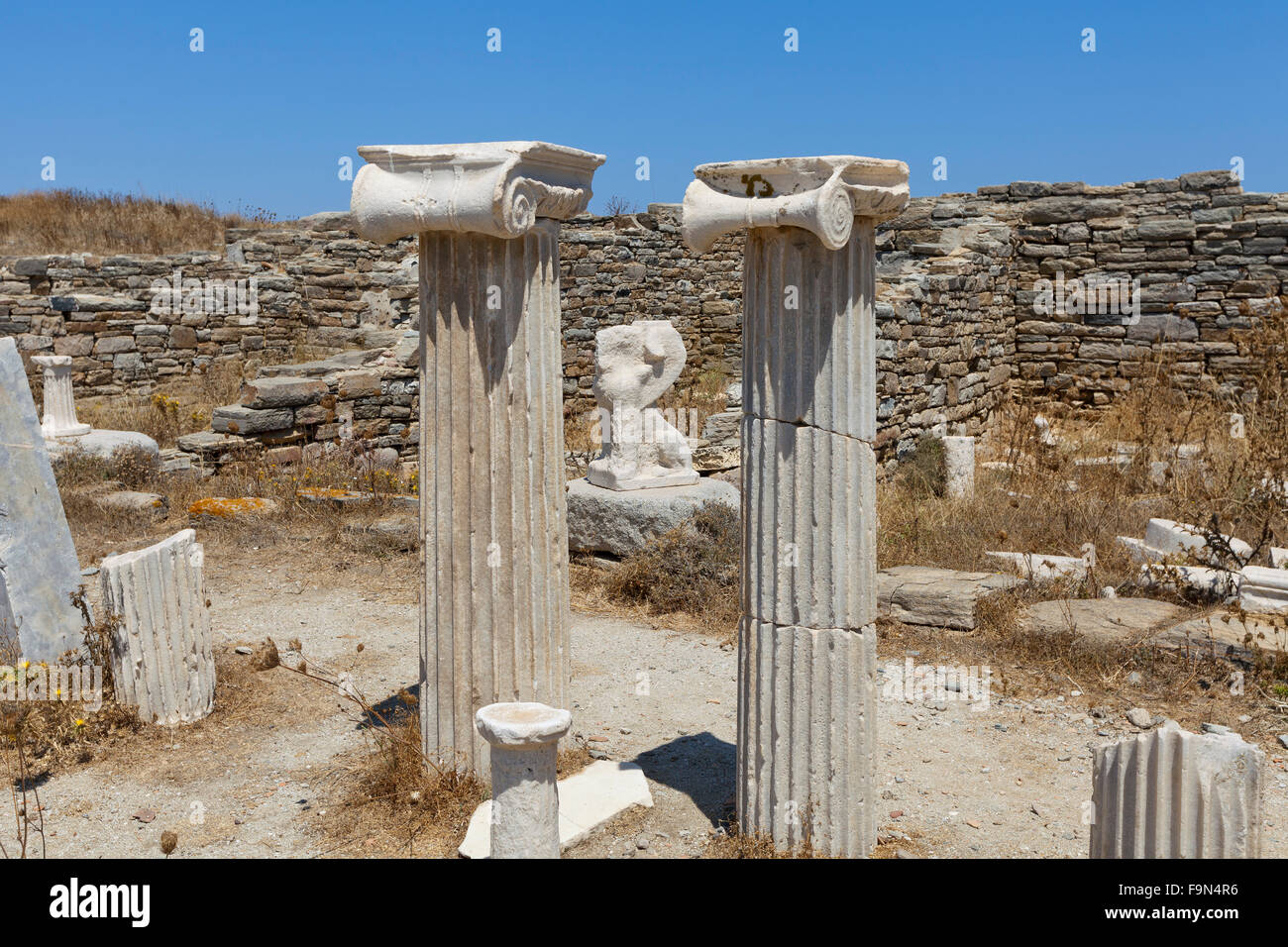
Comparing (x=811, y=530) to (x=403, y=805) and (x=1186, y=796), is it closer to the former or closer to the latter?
(x=1186, y=796)

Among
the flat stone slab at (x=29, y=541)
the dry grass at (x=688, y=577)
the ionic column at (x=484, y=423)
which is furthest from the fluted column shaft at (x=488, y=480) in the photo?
the dry grass at (x=688, y=577)

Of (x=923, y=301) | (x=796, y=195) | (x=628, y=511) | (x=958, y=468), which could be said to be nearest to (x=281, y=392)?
(x=628, y=511)

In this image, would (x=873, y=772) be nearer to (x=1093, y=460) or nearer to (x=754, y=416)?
(x=754, y=416)

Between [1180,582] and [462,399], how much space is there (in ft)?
14.8

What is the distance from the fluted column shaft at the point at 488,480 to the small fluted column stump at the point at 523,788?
2.51 feet

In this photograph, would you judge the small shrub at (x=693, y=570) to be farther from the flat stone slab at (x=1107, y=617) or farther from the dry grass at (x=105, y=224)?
the dry grass at (x=105, y=224)

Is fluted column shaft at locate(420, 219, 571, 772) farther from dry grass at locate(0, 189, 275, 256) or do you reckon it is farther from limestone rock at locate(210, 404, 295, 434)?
dry grass at locate(0, 189, 275, 256)

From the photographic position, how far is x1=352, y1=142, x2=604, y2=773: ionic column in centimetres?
397

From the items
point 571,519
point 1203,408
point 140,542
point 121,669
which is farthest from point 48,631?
point 1203,408

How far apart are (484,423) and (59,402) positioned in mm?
7464

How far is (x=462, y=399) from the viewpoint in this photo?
4.13 metres

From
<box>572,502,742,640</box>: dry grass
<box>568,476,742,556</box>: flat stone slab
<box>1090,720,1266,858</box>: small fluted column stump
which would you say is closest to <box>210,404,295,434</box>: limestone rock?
<box>568,476,742,556</box>: flat stone slab

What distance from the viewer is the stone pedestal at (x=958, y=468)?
9.54 metres

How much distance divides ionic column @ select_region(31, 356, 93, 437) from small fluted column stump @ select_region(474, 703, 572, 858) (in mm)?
7995
